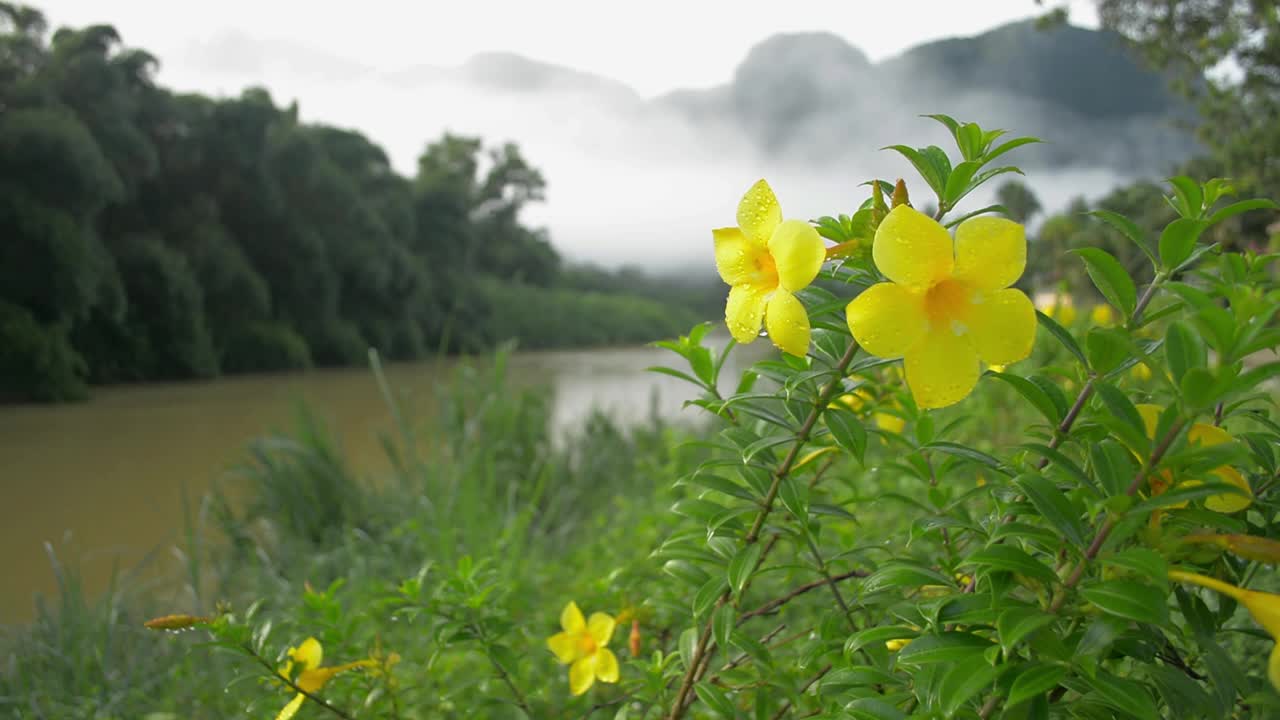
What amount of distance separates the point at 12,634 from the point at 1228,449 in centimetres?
222

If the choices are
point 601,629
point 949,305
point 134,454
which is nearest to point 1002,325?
point 949,305

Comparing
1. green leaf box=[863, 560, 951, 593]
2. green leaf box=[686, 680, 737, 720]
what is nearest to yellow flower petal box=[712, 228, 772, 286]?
green leaf box=[863, 560, 951, 593]

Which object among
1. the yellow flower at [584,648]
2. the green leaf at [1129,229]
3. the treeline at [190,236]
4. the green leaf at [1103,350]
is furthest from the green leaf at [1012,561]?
the treeline at [190,236]

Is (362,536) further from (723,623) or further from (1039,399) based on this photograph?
(1039,399)

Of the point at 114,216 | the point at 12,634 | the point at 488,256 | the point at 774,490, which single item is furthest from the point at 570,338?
the point at 774,490

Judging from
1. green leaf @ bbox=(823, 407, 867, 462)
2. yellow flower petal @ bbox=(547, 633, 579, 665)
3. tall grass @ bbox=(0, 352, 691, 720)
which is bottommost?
tall grass @ bbox=(0, 352, 691, 720)

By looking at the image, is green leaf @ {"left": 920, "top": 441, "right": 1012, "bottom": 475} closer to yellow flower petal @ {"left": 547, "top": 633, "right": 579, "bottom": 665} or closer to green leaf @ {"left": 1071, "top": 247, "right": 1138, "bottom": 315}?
green leaf @ {"left": 1071, "top": 247, "right": 1138, "bottom": 315}

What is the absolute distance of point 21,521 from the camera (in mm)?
3176

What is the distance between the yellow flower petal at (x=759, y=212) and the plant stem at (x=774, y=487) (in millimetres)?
92

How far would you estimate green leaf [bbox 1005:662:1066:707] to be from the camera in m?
0.34

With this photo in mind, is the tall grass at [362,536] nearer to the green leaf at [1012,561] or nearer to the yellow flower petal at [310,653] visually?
the yellow flower petal at [310,653]

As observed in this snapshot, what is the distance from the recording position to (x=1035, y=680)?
347 mm

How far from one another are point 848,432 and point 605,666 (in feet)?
1.65

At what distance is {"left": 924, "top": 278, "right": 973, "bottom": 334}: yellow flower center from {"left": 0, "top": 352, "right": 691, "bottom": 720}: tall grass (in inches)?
25.3
